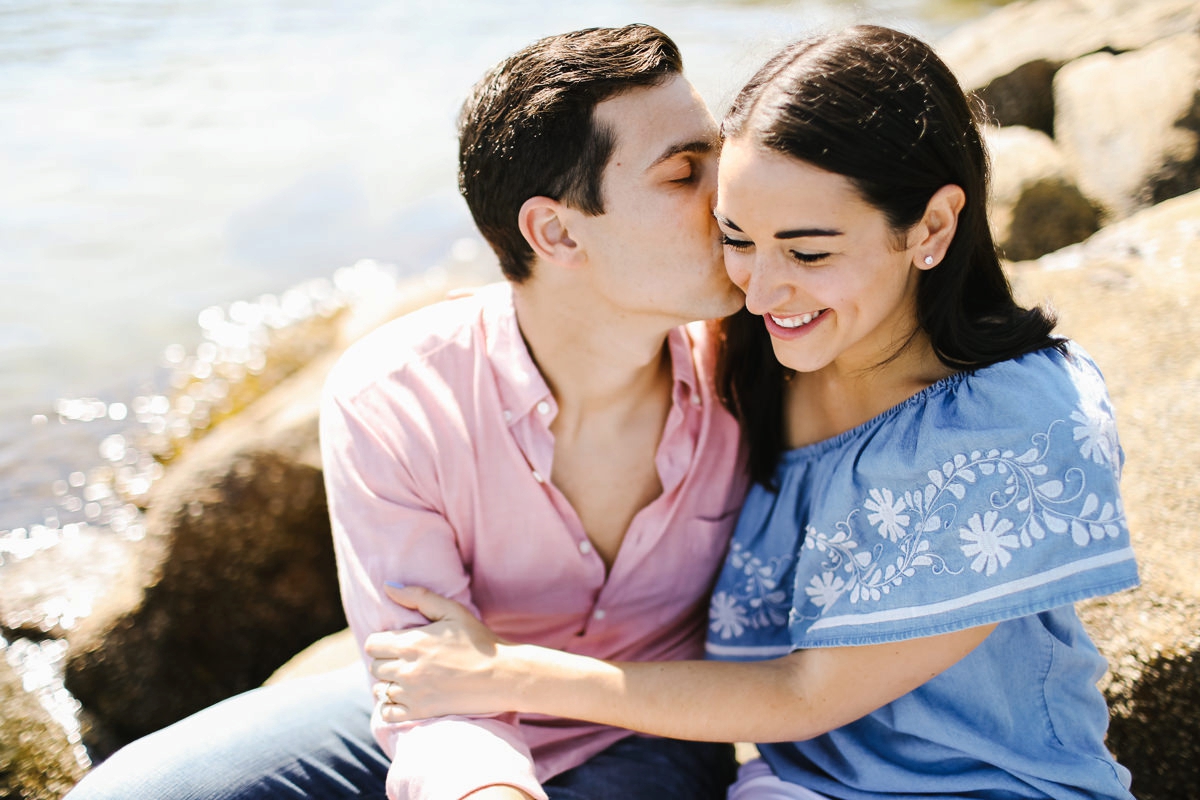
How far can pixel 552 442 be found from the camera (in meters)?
2.64

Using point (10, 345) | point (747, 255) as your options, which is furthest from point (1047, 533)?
point (10, 345)

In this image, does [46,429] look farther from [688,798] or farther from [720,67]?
[720,67]

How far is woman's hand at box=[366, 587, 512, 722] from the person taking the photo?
2307mm

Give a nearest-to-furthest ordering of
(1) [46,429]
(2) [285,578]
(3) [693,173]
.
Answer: (3) [693,173] → (2) [285,578] → (1) [46,429]

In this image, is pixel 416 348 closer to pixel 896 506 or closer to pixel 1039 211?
pixel 896 506

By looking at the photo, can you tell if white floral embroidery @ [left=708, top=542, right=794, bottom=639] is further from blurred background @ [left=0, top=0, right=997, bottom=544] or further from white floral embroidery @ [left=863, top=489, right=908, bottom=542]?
blurred background @ [left=0, top=0, right=997, bottom=544]

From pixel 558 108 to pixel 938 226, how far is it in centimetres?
92

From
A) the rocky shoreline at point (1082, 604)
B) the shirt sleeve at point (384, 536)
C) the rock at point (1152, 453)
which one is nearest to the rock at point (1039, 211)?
the rocky shoreline at point (1082, 604)

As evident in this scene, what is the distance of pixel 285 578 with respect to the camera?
3725mm

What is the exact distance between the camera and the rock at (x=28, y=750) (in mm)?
2830

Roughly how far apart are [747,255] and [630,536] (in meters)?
0.78

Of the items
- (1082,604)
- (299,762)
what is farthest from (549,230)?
(1082,604)

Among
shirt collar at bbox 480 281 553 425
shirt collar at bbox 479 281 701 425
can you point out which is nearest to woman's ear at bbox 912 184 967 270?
shirt collar at bbox 479 281 701 425

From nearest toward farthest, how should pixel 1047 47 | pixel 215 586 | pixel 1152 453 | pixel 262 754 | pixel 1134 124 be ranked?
pixel 262 754
pixel 1152 453
pixel 215 586
pixel 1134 124
pixel 1047 47
